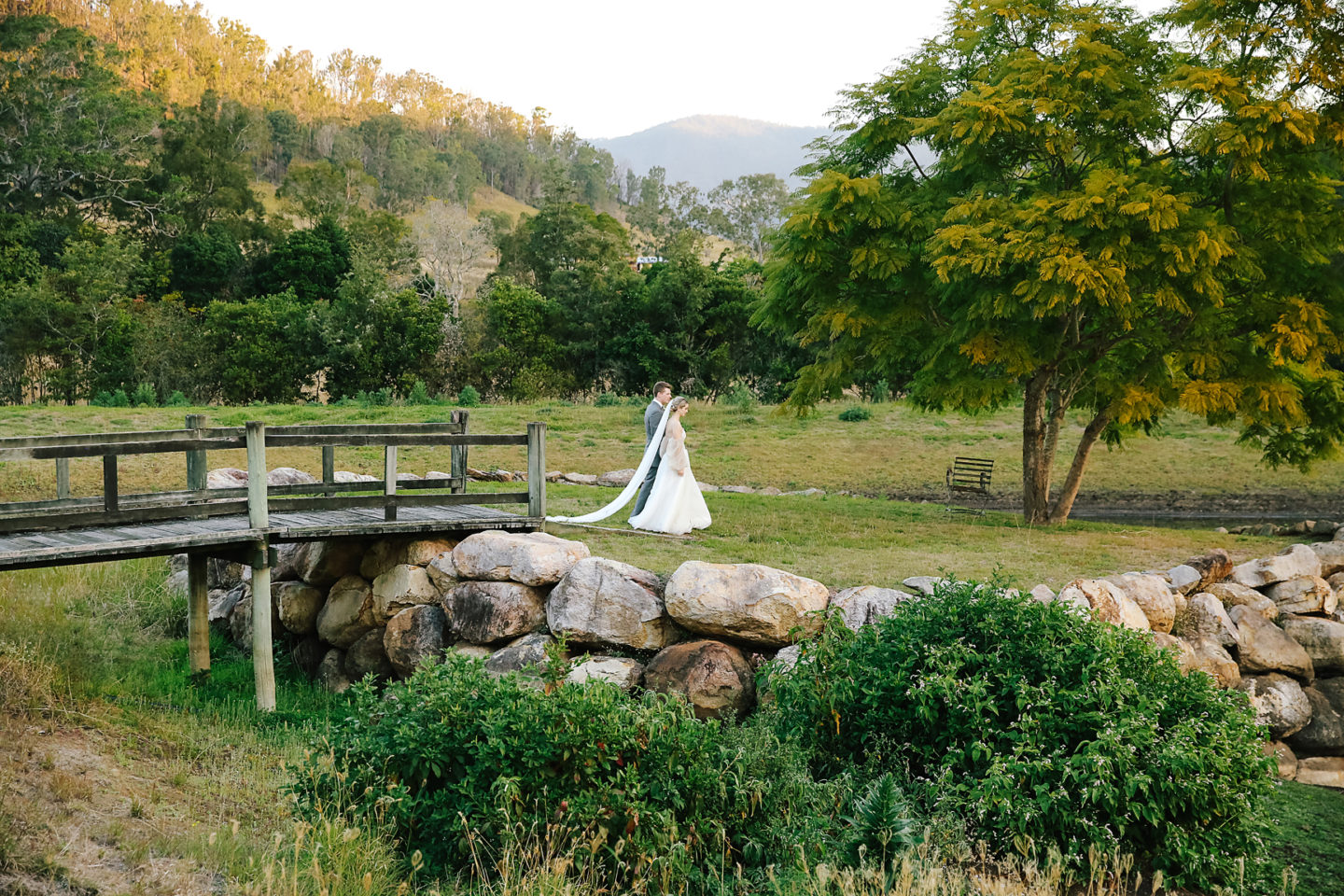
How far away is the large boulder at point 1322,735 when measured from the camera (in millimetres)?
10086

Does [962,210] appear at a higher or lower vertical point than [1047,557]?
higher

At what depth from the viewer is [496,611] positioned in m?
9.98

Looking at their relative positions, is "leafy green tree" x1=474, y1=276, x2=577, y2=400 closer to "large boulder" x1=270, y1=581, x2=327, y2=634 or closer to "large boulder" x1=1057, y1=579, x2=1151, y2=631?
"large boulder" x1=270, y1=581, x2=327, y2=634

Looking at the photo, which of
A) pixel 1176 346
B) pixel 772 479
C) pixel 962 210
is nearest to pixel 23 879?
pixel 962 210

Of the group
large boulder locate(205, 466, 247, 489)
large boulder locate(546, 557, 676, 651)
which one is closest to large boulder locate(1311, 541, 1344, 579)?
large boulder locate(546, 557, 676, 651)

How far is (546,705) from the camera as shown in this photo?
20.4ft

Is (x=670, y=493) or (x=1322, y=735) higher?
(x=670, y=493)

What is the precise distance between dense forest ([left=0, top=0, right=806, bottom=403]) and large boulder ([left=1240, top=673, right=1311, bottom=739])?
18.4 meters

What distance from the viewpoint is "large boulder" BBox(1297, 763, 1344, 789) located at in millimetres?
9648

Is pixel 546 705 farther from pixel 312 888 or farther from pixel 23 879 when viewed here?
pixel 23 879

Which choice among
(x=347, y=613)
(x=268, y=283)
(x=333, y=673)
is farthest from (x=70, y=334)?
(x=333, y=673)

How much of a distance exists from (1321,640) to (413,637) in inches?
379

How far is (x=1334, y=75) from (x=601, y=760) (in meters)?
12.9

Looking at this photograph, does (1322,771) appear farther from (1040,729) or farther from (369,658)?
(369,658)
